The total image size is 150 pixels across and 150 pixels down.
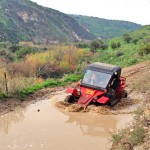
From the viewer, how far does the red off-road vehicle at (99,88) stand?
15148 mm

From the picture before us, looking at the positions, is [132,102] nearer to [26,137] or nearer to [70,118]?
[70,118]

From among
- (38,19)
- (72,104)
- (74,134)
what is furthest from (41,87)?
(38,19)

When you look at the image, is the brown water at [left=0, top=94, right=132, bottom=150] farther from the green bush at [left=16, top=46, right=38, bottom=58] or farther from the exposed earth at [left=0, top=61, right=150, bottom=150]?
the green bush at [left=16, top=46, right=38, bottom=58]

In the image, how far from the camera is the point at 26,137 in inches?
458

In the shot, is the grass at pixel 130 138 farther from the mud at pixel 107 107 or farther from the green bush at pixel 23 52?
the green bush at pixel 23 52

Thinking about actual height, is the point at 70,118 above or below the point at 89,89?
below

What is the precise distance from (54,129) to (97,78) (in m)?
4.21

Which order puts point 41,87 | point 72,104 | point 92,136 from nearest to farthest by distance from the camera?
point 92,136 < point 72,104 < point 41,87

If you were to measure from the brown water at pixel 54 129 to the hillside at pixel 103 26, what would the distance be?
129 meters

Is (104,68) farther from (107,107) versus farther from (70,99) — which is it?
(70,99)

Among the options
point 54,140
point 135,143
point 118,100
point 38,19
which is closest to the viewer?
point 135,143

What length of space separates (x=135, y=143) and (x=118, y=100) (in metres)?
6.93

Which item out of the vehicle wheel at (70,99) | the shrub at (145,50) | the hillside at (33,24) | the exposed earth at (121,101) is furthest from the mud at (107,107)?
the hillside at (33,24)

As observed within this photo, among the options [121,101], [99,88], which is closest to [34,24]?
[121,101]
